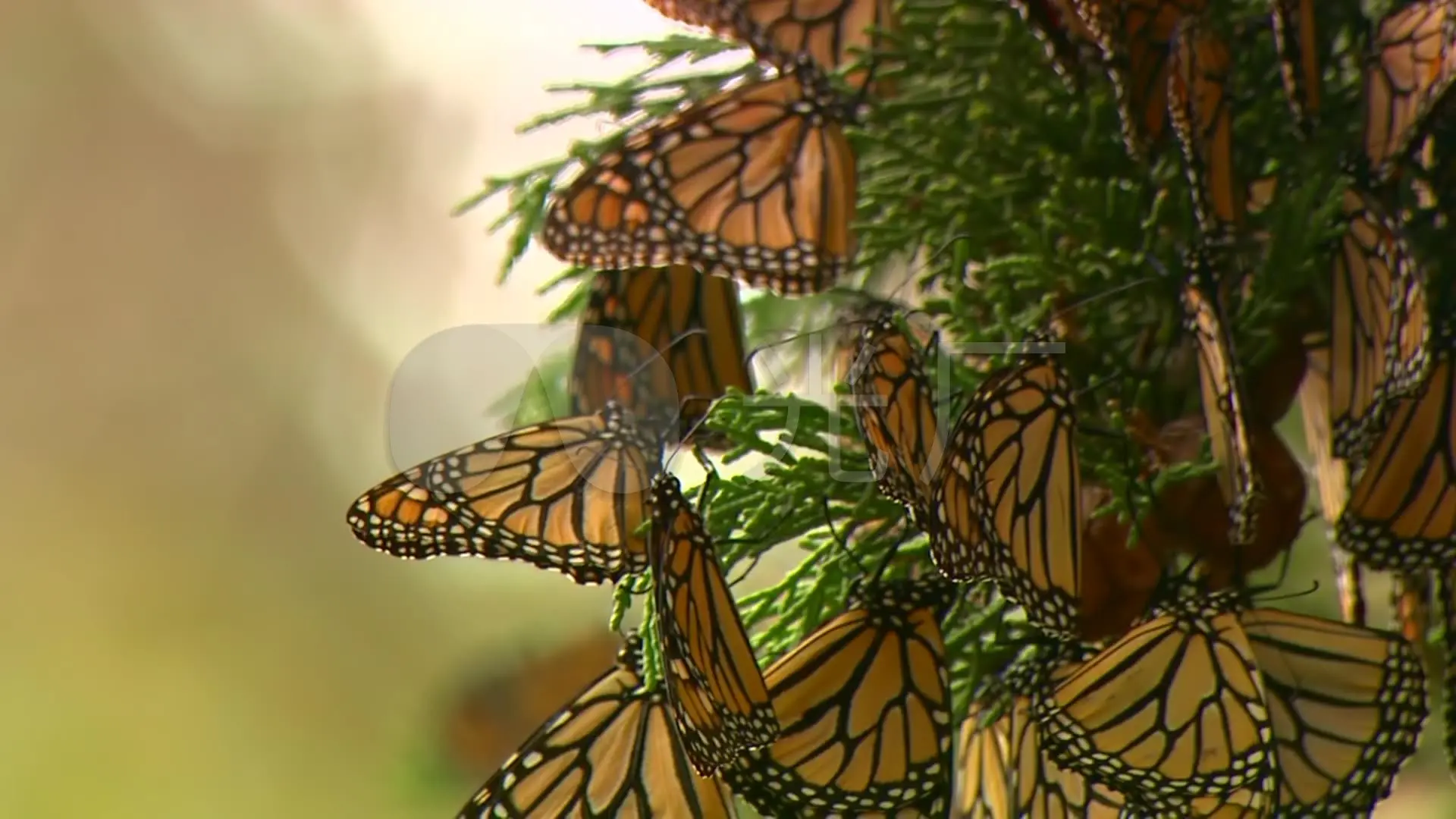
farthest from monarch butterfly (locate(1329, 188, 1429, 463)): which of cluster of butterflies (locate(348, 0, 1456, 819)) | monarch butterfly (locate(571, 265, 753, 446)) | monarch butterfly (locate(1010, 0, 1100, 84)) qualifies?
monarch butterfly (locate(571, 265, 753, 446))

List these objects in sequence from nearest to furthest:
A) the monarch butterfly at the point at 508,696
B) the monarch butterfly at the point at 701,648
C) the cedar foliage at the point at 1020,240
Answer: the monarch butterfly at the point at 701,648
the cedar foliage at the point at 1020,240
the monarch butterfly at the point at 508,696

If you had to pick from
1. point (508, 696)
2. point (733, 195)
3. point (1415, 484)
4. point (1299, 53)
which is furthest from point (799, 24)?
point (508, 696)

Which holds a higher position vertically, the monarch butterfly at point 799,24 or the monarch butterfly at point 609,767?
the monarch butterfly at point 799,24

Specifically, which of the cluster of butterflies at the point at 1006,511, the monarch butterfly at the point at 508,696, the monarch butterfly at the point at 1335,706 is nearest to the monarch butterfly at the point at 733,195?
the cluster of butterflies at the point at 1006,511

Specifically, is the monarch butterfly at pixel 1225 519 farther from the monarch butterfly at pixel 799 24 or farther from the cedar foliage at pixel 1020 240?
the monarch butterfly at pixel 799 24

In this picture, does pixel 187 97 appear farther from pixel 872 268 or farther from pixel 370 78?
pixel 872 268

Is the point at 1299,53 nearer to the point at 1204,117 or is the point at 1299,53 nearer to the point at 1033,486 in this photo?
the point at 1204,117

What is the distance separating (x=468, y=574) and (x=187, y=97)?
739 mm

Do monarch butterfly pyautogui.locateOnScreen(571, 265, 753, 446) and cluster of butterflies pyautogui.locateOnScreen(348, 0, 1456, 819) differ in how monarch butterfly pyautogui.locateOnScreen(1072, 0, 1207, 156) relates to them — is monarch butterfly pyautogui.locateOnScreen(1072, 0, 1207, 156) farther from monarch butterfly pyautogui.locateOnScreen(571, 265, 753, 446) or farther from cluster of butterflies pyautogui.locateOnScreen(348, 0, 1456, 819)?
monarch butterfly pyautogui.locateOnScreen(571, 265, 753, 446)

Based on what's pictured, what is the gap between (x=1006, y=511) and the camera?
0.39 meters

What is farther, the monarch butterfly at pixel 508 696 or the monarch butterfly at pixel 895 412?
the monarch butterfly at pixel 508 696

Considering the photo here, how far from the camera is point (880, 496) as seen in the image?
0.48m

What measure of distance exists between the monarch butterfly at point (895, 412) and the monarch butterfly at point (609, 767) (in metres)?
0.13

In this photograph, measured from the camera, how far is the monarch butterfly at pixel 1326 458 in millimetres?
442
